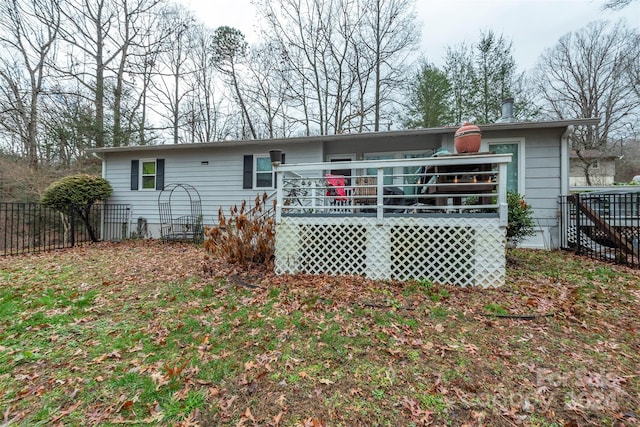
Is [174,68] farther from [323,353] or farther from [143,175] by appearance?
[323,353]

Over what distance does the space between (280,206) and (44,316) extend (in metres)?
3.29

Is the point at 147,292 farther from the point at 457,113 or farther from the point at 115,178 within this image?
the point at 457,113

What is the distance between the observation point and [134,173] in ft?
32.7

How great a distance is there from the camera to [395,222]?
4496 mm

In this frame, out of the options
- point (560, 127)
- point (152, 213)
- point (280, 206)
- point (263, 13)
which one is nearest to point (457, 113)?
point (560, 127)

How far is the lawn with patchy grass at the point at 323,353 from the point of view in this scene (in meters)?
1.95

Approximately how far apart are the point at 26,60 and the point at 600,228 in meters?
20.6

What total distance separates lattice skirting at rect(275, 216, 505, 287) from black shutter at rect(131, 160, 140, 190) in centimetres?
771

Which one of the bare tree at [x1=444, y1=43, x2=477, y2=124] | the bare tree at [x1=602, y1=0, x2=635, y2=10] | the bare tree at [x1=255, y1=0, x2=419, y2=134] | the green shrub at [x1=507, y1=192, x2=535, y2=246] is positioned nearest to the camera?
the green shrub at [x1=507, y1=192, x2=535, y2=246]

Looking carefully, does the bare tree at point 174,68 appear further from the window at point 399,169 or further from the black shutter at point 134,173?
the window at point 399,169

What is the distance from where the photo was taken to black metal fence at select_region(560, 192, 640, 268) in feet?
17.9

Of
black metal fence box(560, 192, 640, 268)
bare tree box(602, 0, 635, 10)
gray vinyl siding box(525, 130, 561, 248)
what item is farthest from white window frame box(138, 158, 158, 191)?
bare tree box(602, 0, 635, 10)

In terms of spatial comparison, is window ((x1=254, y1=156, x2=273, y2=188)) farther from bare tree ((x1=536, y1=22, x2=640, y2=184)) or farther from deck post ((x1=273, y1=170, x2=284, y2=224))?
bare tree ((x1=536, y1=22, x2=640, y2=184))

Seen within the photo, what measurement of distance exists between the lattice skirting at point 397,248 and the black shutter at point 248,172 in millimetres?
4474
